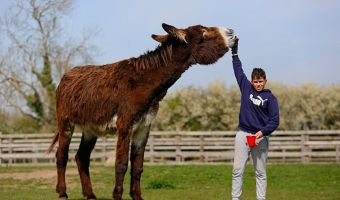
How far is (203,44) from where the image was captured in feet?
29.8

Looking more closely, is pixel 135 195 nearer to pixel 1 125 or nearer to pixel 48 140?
pixel 48 140

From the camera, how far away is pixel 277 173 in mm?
21266

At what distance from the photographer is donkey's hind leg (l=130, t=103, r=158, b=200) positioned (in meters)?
9.16

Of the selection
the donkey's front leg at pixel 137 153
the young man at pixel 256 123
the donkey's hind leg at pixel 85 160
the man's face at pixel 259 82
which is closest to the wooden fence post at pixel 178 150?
the donkey's hind leg at pixel 85 160

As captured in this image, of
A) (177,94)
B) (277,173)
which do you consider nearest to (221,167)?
(277,173)

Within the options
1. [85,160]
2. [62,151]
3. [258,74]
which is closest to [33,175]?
[85,160]

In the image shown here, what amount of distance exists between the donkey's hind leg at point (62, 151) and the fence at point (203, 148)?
50.5 feet

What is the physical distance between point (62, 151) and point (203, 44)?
3310 millimetres

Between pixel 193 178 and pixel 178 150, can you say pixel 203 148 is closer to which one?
pixel 178 150

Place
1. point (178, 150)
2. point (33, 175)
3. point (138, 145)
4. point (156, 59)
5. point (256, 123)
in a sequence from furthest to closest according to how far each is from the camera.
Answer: point (178, 150)
point (33, 175)
point (138, 145)
point (156, 59)
point (256, 123)

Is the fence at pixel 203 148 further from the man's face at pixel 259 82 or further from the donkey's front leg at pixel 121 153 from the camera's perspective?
the man's face at pixel 259 82

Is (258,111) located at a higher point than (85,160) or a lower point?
higher

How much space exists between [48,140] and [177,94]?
46.9ft

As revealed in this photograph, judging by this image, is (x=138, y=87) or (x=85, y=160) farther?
(x=85, y=160)
